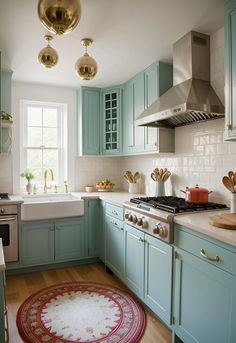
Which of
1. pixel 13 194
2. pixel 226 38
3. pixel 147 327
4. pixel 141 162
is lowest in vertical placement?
pixel 147 327

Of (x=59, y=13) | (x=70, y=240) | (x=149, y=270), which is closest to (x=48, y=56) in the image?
(x=59, y=13)

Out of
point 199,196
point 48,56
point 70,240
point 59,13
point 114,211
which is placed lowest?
point 70,240

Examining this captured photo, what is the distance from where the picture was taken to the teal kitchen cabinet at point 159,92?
2791 millimetres

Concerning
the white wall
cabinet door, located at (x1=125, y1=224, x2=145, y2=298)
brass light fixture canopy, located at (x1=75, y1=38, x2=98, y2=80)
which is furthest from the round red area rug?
brass light fixture canopy, located at (x1=75, y1=38, x2=98, y2=80)

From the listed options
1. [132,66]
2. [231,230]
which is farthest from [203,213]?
[132,66]

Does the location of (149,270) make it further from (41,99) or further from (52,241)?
(41,99)

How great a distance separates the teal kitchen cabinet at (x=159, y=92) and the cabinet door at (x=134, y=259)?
37.5 inches

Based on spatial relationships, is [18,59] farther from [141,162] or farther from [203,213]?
[203,213]

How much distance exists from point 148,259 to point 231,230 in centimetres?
91

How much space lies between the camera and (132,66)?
9.91ft

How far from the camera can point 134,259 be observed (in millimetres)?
2477

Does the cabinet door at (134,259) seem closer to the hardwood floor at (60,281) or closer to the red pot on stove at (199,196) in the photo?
the hardwood floor at (60,281)

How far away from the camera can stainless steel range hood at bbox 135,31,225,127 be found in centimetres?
210

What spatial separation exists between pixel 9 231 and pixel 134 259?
153 cm
